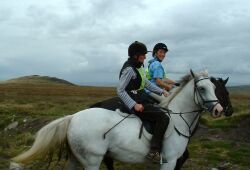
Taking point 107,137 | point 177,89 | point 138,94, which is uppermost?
point 177,89

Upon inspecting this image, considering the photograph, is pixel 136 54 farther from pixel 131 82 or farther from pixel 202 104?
pixel 202 104

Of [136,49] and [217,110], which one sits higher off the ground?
[136,49]

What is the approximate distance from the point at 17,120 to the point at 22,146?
9.17 metres

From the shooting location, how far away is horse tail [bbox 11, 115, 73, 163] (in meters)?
8.34

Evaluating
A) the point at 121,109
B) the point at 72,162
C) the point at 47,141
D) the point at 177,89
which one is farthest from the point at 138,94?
the point at 47,141

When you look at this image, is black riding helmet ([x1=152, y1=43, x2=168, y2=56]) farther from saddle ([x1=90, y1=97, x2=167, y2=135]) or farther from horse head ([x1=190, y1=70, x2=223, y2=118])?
saddle ([x1=90, y1=97, x2=167, y2=135])

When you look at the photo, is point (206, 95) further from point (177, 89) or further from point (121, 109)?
point (121, 109)

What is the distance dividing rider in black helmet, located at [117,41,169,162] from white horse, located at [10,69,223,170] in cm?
19

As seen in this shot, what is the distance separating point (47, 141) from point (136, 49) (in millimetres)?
2684

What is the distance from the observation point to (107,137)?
839 cm

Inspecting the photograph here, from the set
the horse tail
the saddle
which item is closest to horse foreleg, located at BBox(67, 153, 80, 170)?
the horse tail

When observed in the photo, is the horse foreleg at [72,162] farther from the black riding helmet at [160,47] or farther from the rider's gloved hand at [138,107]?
the black riding helmet at [160,47]

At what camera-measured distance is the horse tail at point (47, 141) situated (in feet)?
27.4

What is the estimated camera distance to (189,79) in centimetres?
916
